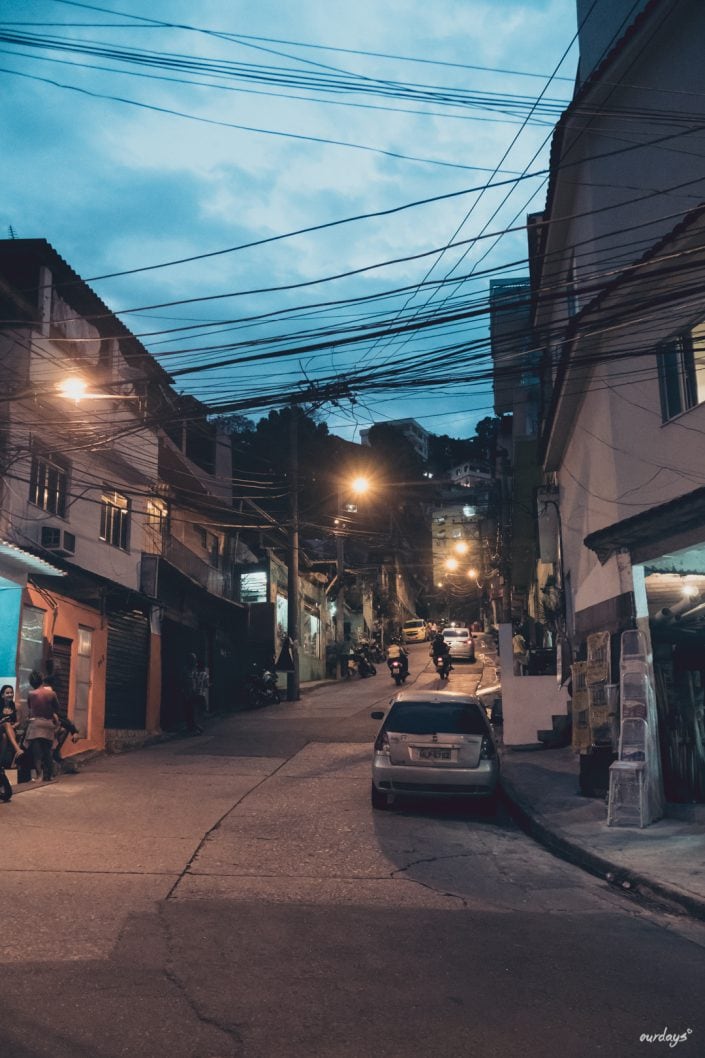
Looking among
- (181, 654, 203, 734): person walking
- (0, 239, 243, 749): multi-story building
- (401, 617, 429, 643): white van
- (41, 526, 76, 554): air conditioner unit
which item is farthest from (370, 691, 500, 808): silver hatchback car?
(401, 617, 429, 643): white van

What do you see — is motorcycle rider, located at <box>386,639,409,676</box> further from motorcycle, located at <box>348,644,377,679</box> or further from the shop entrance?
the shop entrance

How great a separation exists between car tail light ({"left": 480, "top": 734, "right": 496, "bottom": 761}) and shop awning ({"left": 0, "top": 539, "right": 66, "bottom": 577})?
24.8ft

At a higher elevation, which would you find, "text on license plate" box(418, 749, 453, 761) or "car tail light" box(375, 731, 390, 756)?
"car tail light" box(375, 731, 390, 756)

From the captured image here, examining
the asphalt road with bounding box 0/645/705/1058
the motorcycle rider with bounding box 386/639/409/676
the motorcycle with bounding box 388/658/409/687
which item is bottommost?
the asphalt road with bounding box 0/645/705/1058

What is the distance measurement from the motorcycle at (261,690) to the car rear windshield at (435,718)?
17311 millimetres

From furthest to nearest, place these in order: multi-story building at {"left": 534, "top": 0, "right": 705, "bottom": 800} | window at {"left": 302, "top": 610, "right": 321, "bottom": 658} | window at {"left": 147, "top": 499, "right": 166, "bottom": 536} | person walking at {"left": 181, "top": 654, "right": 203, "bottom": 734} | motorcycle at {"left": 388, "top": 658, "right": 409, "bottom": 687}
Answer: window at {"left": 302, "top": 610, "right": 321, "bottom": 658}, motorcycle at {"left": 388, "top": 658, "right": 409, "bottom": 687}, window at {"left": 147, "top": 499, "right": 166, "bottom": 536}, person walking at {"left": 181, "top": 654, "right": 203, "bottom": 734}, multi-story building at {"left": 534, "top": 0, "right": 705, "bottom": 800}

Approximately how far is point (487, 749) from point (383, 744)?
1.36 meters

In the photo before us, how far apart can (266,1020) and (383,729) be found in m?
7.43

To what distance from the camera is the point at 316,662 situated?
4184 centimetres

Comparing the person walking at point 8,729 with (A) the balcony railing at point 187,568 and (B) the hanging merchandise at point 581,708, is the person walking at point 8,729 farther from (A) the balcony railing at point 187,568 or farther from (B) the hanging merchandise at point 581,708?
(A) the balcony railing at point 187,568

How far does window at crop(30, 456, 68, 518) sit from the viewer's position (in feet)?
57.3

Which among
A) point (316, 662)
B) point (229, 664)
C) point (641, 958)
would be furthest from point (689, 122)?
point (316, 662)

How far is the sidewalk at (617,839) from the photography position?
7242 mm

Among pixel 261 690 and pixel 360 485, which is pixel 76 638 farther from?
pixel 261 690
